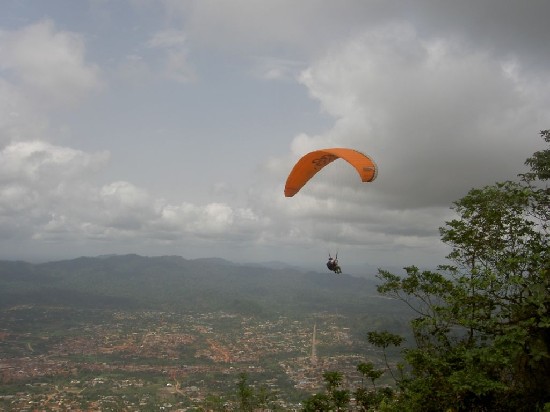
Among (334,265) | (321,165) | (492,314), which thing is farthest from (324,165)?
(492,314)

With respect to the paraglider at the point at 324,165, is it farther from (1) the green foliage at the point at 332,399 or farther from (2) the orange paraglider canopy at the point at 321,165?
(1) the green foliage at the point at 332,399

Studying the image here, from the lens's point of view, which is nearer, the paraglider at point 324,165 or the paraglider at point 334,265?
the paraglider at point 324,165

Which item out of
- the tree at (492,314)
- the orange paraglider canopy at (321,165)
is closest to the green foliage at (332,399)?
the tree at (492,314)

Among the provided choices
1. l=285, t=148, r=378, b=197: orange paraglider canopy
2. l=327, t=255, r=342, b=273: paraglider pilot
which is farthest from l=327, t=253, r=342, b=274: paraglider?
l=285, t=148, r=378, b=197: orange paraglider canopy

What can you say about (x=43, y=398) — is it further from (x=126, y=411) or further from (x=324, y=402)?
(x=324, y=402)

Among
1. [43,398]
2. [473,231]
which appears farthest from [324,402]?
[43,398]

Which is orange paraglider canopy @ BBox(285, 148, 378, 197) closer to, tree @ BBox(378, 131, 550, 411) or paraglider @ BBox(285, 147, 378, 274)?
paraglider @ BBox(285, 147, 378, 274)
